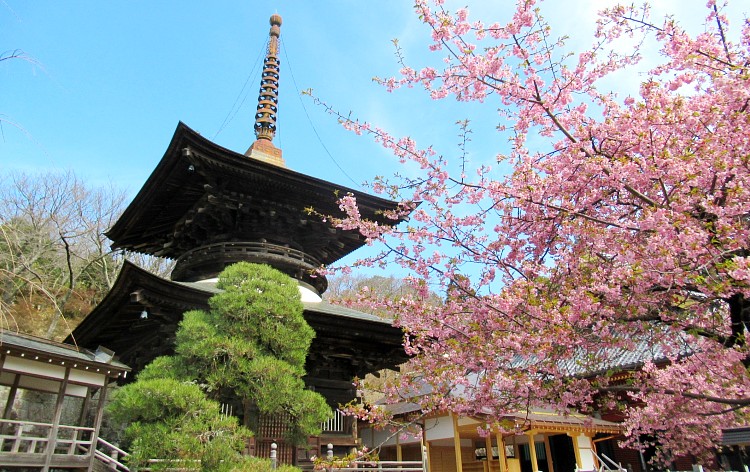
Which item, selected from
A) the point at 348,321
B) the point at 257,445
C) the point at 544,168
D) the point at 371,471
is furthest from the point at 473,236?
the point at 257,445

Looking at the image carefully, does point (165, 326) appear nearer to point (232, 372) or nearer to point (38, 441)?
point (232, 372)

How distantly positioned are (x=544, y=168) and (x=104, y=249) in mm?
27964

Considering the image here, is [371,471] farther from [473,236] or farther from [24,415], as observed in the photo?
[24,415]

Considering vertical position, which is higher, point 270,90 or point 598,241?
point 270,90

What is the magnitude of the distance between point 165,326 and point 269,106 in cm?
673

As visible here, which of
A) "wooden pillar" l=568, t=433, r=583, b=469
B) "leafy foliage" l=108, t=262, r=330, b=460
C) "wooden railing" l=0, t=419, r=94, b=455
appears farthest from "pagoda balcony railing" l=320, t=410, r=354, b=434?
"wooden pillar" l=568, t=433, r=583, b=469

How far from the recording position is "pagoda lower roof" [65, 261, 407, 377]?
7184 millimetres

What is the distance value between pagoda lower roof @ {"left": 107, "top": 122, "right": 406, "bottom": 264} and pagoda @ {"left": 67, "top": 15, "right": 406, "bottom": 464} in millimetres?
20

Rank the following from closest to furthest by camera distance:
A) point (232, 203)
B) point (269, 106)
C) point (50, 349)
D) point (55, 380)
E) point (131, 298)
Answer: point (131, 298) < point (50, 349) < point (55, 380) < point (232, 203) < point (269, 106)

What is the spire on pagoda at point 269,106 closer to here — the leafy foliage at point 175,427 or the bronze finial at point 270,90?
the bronze finial at point 270,90

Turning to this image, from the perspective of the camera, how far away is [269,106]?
1224 centimetres

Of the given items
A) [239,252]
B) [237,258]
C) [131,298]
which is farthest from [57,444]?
[239,252]

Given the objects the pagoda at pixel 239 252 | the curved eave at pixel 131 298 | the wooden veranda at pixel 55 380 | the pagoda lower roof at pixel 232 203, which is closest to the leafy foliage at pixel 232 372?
the curved eave at pixel 131 298

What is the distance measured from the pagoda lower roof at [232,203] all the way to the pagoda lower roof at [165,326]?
135cm
